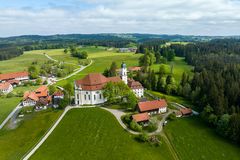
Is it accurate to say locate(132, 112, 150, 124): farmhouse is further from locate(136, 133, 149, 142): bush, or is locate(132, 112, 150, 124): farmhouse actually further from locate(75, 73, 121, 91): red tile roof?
locate(75, 73, 121, 91): red tile roof

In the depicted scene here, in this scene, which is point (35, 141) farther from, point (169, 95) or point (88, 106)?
point (169, 95)

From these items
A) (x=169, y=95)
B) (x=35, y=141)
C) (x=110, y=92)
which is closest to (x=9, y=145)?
(x=35, y=141)

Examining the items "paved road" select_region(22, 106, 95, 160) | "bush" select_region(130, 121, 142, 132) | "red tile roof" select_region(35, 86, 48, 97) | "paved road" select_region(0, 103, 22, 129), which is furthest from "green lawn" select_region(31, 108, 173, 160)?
"red tile roof" select_region(35, 86, 48, 97)

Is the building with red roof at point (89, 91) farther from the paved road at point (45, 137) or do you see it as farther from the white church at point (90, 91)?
the paved road at point (45, 137)

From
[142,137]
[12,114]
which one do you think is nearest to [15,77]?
[12,114]

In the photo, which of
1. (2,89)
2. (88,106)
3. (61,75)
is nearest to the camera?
(88,106)

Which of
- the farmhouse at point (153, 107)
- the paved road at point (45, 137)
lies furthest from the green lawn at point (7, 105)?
the farmhouse at point (153, 107)
